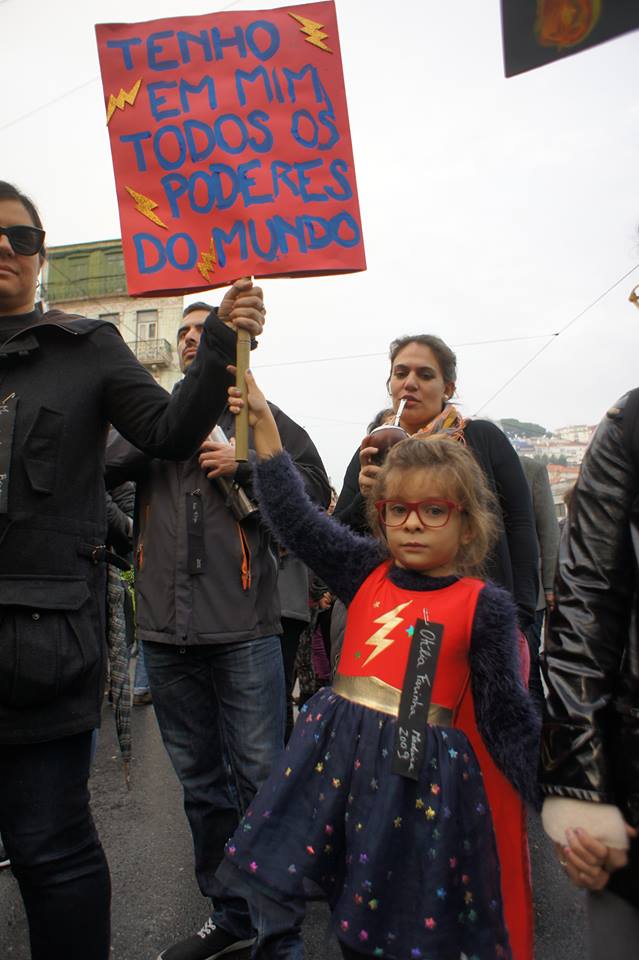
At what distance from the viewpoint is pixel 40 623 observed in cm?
167

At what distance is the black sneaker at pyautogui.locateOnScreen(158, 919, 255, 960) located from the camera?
90.5 inches

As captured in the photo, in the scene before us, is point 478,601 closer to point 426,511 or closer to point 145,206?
point 426,511

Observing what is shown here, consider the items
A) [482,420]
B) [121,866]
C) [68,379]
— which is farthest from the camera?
[121,866]

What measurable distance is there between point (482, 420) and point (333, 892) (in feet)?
5.82

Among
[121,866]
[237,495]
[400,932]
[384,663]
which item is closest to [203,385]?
[237,495]

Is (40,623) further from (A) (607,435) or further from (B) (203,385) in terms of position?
(A) (607,435)

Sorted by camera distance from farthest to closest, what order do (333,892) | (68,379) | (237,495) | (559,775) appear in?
(237,495) → (68,379) → (333,892) → (559,775)

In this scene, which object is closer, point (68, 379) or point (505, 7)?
point (505, 7)

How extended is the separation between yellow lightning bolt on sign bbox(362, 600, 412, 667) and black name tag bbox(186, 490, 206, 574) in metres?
0.79

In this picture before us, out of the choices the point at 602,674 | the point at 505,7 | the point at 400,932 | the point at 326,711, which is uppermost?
the point at 505,7

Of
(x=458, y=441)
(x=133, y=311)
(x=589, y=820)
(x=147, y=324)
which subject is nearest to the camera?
(x=589, y=820)

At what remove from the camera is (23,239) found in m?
1.89

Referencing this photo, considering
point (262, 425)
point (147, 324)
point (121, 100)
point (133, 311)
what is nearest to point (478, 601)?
point (262, 425)

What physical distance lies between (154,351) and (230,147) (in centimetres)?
2881
